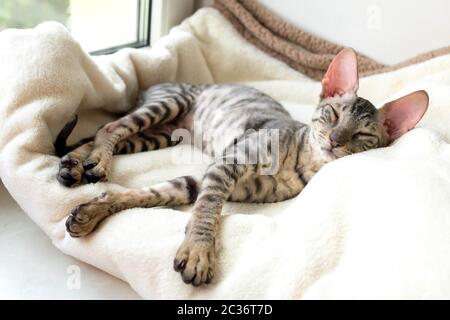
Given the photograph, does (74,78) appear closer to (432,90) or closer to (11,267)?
(11,267)

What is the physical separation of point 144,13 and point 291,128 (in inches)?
43.9

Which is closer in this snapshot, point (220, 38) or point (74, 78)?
point (74, 78)

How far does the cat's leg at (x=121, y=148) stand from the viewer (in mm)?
1495

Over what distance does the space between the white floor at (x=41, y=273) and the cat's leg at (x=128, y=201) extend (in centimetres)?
13

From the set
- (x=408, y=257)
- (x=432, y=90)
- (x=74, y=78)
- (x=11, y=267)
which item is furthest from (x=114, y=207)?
(x=432, y=90)

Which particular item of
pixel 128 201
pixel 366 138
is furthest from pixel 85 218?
pixel 366 138

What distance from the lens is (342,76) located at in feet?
5.57

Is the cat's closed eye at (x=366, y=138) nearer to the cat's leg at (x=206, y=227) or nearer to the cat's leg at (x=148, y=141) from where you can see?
the cat's leg at (x=206, y=227)

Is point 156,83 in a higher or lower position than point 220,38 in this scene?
lower

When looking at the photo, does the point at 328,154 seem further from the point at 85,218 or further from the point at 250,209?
the point at 85,218

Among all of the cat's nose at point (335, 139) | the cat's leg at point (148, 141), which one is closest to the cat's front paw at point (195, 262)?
the cat's nose at point (335, 139)

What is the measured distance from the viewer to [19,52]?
169cm

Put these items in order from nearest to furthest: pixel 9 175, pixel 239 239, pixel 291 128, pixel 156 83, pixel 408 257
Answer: pixel 408 257 < pixel 239 239 < pixel 9 175 < pixel 291 128 < pixel 156 83

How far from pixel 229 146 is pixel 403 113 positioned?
24.1 inches
